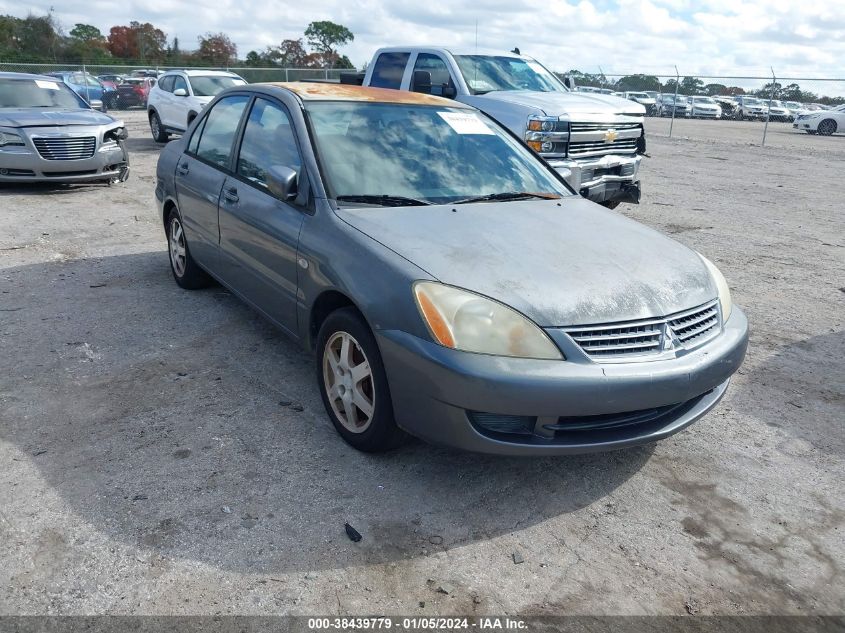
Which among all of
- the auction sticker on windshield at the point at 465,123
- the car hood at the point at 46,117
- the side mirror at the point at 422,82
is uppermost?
the side mirror at the point at 422,82

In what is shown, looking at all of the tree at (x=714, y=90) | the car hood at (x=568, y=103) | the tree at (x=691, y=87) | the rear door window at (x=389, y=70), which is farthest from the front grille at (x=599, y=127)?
the tree at (x=714, y=90)

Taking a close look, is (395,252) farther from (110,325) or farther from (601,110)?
(601,110)

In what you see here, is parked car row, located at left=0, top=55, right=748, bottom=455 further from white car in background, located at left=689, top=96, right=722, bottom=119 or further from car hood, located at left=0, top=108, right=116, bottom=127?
white car in background, located at left=689, top=96, right=722, bottom=119

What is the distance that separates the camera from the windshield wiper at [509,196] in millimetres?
3975

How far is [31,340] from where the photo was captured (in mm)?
4836

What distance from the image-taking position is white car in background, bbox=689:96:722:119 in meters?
36.9

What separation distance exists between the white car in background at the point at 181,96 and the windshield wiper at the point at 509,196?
1212 cm

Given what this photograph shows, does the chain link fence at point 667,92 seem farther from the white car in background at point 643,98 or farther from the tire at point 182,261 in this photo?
the tire at point 182,261

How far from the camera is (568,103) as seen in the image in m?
8.83

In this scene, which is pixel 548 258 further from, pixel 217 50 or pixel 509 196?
pixel 217 50

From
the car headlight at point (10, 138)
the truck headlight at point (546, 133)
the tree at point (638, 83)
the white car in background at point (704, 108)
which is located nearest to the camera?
the truck headlight at point (546, 133)

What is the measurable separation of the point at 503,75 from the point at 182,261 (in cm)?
601

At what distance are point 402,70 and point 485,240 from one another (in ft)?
25.0

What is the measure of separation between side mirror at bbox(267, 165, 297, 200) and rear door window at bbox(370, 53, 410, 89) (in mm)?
7027
